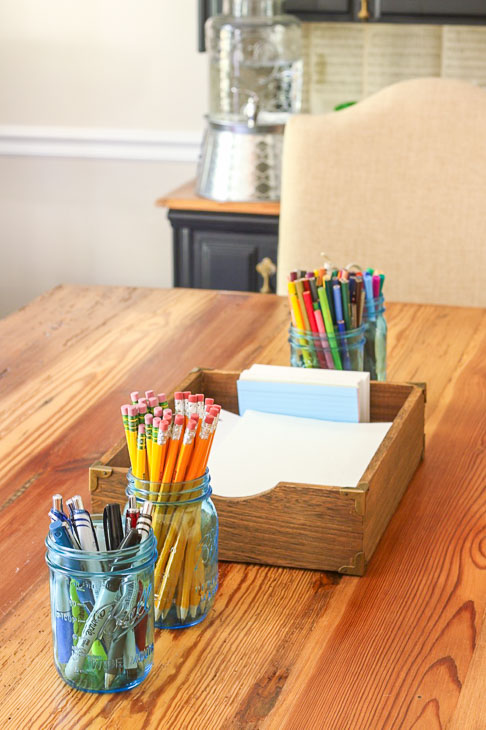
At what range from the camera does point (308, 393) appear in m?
1.12

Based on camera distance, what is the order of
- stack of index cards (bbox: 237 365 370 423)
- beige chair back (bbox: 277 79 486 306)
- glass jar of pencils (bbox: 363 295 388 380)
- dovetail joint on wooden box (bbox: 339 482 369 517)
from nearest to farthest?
dovetail joint on wooden box (bbox: 339 482 369 517)
stack of index cards (bbox: 237 365 370 423)
glass jar of pencils (bbox: 363 295 388 380)
beige chair back (bbox: 277 79 486 306)

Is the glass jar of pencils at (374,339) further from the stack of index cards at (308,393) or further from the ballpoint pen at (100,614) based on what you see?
the ballpoint pen at (100,614)

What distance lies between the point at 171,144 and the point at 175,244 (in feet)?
1.81

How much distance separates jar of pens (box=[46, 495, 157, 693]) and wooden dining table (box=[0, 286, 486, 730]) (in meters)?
0.02

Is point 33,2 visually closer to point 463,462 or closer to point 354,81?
point 354,81

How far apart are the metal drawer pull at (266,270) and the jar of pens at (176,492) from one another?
1.55 m

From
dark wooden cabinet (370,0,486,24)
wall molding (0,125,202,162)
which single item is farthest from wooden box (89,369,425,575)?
wall molding (0,125,202,162)

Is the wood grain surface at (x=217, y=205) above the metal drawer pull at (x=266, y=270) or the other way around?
above

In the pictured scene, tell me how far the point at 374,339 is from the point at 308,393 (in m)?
0.18

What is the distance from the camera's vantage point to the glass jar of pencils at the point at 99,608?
692 millimetres

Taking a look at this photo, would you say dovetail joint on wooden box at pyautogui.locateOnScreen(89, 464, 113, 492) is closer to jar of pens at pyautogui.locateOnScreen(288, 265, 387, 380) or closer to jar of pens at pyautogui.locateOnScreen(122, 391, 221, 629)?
jar of pens at pyautogui.locateOnScreen(122, 391, 221, 629)

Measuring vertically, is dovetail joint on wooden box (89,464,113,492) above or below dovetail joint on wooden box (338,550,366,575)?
above

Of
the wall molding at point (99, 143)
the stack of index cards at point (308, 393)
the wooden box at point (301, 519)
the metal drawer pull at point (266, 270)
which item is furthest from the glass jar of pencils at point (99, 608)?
the wall molding at point (99, 143)

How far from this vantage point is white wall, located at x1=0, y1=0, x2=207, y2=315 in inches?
120
